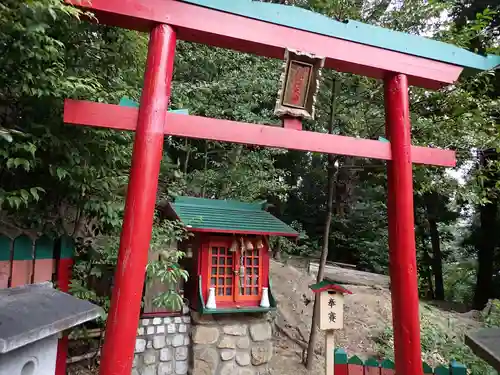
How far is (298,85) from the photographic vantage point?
3.62m

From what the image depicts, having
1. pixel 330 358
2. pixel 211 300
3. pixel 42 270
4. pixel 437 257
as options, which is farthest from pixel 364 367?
pixel 437 257

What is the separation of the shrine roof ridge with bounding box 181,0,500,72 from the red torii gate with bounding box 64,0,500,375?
0.01 meters

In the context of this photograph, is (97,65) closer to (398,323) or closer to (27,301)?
(27,301)

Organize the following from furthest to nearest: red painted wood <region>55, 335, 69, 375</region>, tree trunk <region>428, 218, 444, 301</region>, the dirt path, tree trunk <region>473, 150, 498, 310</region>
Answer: tree trunk <region>428, 218, 444, 301</region>
tree trunk <region>473, 150, 498, 310</region>
the dirt path
red painted wood <region>55, 335, 69, 375</region>

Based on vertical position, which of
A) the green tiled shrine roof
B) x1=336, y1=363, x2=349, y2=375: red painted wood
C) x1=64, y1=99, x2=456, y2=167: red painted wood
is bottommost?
x1=336, y1=363, x2=349, y2=375: red painted wood

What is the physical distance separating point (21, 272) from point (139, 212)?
1515 mm

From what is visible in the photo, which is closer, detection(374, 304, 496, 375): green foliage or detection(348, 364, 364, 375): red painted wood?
detection(348, 364, 364, 375): red painted wood

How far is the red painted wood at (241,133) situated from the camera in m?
2.98

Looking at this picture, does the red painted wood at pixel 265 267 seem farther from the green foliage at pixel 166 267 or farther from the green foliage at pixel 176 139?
the green foliage at pixel 166 267

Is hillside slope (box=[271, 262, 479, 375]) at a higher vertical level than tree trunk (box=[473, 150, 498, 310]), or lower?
lower

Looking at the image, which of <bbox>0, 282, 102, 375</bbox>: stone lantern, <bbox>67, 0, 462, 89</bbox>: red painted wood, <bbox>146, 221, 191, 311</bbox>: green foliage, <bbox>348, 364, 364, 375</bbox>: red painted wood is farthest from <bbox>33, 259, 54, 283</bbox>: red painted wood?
<bbox>348, 364, 364, 375</bbox>: red painted wood

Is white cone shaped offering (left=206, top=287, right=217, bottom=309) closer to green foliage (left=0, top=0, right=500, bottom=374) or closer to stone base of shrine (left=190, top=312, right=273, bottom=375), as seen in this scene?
stone base of shrine (left=190, top=312, right=273, bottom=375)

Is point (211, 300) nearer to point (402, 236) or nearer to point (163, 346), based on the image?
point (163, 346)

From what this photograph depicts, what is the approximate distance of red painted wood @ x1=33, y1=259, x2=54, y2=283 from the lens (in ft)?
11.6
